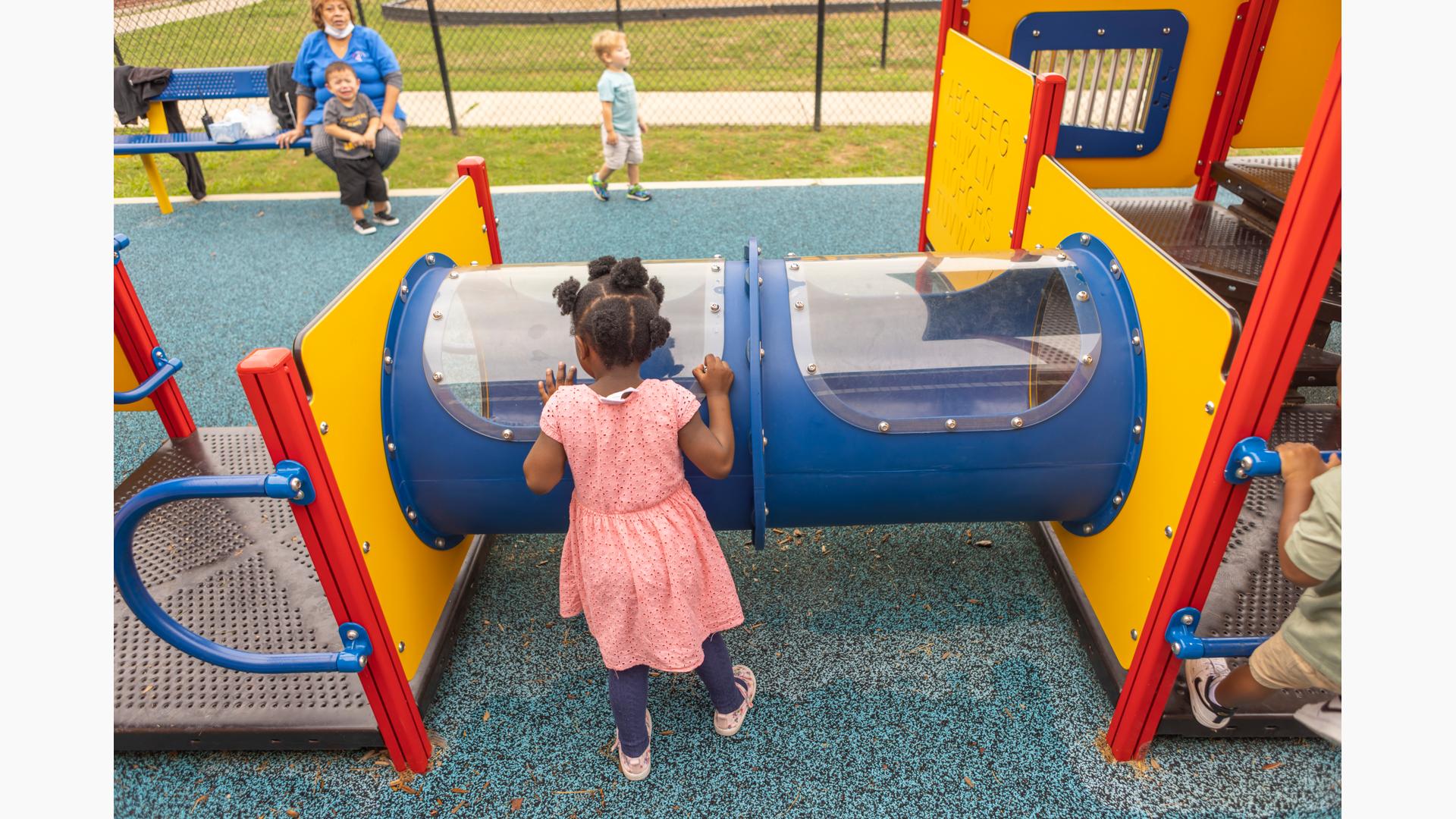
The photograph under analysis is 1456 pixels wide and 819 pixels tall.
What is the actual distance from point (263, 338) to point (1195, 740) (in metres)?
4.78

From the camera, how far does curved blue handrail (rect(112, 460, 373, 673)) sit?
5.59 feet

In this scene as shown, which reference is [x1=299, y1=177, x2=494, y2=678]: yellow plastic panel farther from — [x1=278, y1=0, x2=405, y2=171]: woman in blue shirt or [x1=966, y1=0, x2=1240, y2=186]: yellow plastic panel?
[x1=278, y1=0, x2=405, y2=171]: woman in blue shirt

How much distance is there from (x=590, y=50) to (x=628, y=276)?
11037 mm

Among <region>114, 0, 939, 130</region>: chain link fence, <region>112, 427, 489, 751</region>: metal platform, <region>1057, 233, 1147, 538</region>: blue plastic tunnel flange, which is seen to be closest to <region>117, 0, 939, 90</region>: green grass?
<region>114, 0, 939, 130</region>: chain link fence

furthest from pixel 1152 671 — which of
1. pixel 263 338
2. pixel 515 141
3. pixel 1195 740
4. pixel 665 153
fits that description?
pixel 515 141

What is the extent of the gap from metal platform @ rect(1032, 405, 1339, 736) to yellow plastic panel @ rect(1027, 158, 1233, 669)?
6 centimetres

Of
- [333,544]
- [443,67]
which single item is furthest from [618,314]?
[443,67]

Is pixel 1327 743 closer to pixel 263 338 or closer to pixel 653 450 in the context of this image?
pixel 653 450

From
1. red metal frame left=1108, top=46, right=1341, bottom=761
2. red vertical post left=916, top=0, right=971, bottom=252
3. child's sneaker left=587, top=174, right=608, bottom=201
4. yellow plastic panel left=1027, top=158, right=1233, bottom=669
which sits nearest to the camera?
red metal frame left=1108, top=46, right=1341, bottom=761

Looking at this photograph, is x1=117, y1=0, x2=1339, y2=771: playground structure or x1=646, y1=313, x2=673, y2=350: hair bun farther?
x1=117, y1=0, x2=1339, y2=771: playground structure

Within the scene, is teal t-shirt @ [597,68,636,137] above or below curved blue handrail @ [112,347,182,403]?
above

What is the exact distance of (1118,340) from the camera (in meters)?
2.25

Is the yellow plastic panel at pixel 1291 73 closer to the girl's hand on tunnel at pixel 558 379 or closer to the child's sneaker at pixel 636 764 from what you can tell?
the girl's hand on tunnel at pixel 558 379

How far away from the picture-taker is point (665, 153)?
25.0 ft
